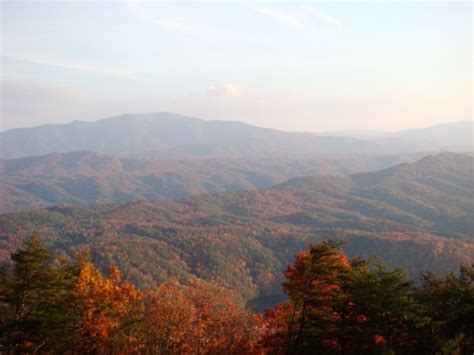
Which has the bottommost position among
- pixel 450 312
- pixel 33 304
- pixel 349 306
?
pixel 33 304

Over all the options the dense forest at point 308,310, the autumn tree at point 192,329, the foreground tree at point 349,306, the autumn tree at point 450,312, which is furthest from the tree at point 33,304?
the autumn tree at point 450,312

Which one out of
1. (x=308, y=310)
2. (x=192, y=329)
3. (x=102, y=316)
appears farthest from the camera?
(x=192, y=329)

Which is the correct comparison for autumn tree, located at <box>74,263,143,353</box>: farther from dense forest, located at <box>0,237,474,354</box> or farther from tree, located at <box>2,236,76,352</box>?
tree, located at <box>2,236,76,352</box>

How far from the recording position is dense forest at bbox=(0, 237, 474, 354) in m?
28.8

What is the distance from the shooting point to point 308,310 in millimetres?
31344

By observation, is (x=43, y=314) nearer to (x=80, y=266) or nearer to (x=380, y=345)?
(x=80, y=266)

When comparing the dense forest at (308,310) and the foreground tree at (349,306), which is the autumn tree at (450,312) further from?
the foreground tree at (349,306)

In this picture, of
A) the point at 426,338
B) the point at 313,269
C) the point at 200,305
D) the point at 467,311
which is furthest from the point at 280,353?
the point at 200,305

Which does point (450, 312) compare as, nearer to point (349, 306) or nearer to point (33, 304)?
point (349, 306)

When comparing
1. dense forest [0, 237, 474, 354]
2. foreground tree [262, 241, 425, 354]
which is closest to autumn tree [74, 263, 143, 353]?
dense forest [0, 237, 474, 354]

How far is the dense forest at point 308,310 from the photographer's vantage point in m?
28.8

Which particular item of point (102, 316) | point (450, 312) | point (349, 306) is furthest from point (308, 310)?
point (102, 316)

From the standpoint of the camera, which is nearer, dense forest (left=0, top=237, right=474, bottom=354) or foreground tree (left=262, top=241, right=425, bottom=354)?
foreground tree (left=262, top=241, right=425, bottom=354)

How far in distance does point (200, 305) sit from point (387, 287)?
24.4 m
